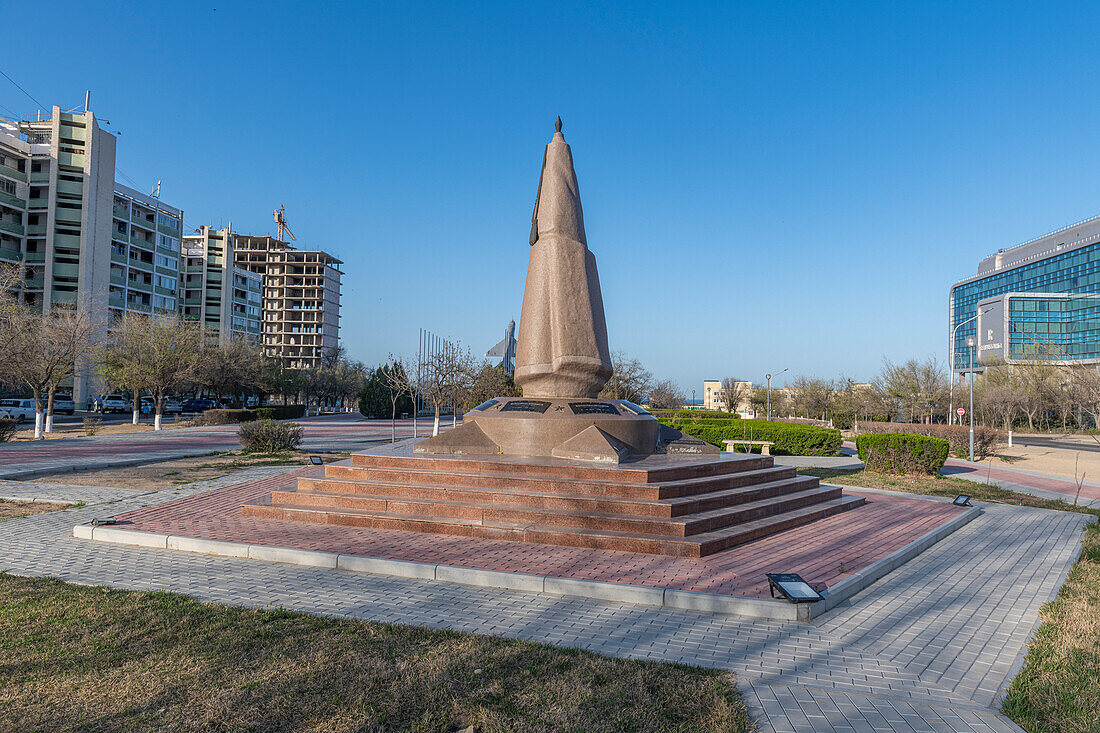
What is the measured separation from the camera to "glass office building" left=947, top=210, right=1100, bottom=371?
226 ft

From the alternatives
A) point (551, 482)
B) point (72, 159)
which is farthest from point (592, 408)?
point (72, 159)

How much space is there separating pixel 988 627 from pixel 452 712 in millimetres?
5041

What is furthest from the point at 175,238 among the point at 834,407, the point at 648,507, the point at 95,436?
the point at 648,507

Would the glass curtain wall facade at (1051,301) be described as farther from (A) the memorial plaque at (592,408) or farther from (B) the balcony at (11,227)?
(B) the balcony at (11,227)

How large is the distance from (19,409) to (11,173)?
2743 centimetres

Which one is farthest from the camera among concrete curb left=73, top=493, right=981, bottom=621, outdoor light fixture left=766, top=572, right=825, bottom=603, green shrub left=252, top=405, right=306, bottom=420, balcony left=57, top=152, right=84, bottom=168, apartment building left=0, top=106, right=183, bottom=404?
balcony left=57, top=152, right=84, bottom=168

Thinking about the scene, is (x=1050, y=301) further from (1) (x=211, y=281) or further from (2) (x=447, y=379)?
(1) (x=211, y=281)

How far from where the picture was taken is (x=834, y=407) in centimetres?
5022

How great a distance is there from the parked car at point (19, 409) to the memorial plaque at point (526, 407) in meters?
41.4

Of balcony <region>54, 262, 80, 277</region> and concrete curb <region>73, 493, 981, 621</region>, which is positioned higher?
balcony <region>54, 262, 80, 277</region>

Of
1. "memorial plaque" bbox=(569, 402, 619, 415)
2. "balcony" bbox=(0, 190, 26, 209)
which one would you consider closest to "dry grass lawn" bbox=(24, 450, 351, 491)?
"memorial plaque" bbox=(569, 402, 619, 415)

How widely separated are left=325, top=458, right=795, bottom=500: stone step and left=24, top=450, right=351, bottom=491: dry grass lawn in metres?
5.91

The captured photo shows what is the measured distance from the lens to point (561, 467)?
9328 millimetres

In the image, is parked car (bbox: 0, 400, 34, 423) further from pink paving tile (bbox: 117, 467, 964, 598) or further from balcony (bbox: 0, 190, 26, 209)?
pink paving tile (bbox: 117, 467, 964, 598)
